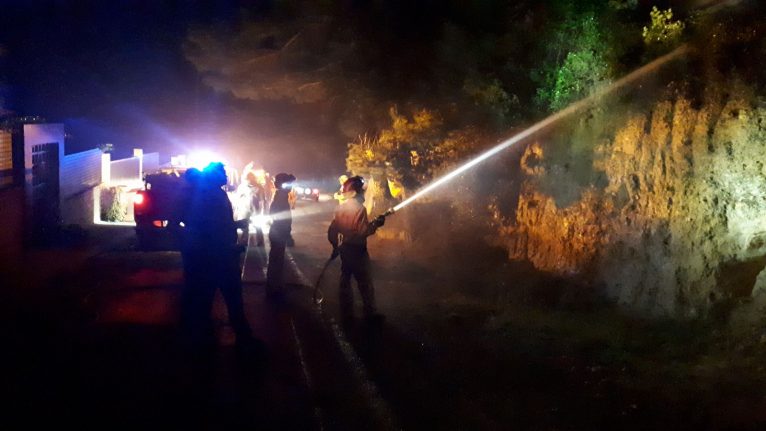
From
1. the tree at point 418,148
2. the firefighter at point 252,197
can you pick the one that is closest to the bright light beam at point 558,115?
the tree at point 418,148

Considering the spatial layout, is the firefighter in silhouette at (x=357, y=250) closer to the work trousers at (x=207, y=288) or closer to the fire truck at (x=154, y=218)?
the work trousers at (x=207, y=288)

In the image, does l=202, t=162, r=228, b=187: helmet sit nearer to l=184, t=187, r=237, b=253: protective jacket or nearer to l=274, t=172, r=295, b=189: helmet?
l=184, t=187, r=237, b=253: protective jacket

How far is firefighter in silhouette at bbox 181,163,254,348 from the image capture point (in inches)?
304

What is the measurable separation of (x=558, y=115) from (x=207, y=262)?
5.90 metres

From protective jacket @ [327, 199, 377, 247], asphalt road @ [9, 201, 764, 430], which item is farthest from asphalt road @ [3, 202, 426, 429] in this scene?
protective jacket @ [327, 199, 377, 247]

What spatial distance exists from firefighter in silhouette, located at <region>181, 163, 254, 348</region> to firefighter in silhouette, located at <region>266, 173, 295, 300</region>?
10.2 ft

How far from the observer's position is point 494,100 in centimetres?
1350

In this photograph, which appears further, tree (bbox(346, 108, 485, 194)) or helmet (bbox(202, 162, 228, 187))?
tree (bbox(346, 108, 485, 194))

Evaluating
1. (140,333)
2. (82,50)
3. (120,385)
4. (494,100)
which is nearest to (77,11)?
(82,50)

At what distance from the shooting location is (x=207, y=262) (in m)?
7.71

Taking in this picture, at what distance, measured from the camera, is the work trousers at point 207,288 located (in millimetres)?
7715

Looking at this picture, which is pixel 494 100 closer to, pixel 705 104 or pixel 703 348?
pixel 705 104

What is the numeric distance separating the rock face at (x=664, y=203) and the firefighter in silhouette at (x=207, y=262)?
4.36 meters

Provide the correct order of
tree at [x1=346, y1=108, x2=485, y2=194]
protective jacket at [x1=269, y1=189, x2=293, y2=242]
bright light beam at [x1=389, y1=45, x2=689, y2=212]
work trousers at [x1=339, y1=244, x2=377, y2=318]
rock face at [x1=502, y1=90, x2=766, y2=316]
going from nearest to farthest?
1. rock face at [x1=502, y1=90, x2=766, y2=316]
2. work trousers at [x1=339, y1=244, x2=377, y2=318]
3. bright light beam at [x1=389, y1=45, x2=689, y2=212]
4. protective jacket at [x1=269, y1=189, x2=293, y2=242]
5. tree at [x1=346, y1=108, x2=485, y2=194]
